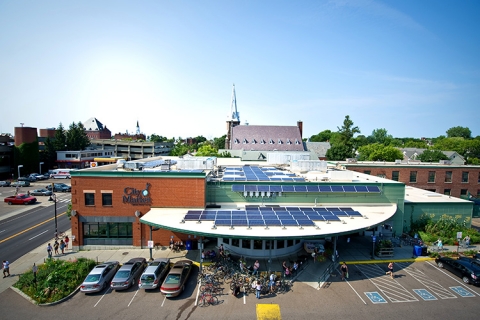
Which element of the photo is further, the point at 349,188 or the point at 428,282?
the point at 349,188

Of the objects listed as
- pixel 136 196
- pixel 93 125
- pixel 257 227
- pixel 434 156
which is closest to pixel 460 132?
pixel 434 156

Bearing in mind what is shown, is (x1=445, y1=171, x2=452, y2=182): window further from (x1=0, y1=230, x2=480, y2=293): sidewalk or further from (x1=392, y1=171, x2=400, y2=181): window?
(x1=0, y1=230, x2=480, y2=293): sidewalk

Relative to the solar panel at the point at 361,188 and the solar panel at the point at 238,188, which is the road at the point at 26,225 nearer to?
the solar panel at the point at 238,188

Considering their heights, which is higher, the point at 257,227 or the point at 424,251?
the point at 257,227

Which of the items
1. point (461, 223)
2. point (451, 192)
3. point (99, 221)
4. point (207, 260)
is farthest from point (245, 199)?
point (451, 192)

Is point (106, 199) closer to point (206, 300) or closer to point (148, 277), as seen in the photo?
point (148, 277)

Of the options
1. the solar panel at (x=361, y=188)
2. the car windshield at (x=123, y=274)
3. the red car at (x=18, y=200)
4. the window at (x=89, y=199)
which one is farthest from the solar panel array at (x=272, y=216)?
the red car at (x=18, y=200)

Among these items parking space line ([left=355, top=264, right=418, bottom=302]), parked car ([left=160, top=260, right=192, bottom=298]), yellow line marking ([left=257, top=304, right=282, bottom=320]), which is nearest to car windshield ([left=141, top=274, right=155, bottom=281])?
parked car ([left=160, top=260, right=192, bottom=298])
